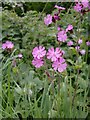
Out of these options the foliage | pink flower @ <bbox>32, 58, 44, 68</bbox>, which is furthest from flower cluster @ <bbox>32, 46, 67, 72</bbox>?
the foliage

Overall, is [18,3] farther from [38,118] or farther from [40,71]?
[38,118]

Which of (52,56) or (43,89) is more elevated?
(52,56)

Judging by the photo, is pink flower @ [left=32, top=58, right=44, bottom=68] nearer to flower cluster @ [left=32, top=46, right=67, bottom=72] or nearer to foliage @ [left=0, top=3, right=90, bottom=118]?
flower cluster @ [left=32, top=46, right=67, bottom=72]

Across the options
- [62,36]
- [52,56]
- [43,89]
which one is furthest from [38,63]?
[43,89]

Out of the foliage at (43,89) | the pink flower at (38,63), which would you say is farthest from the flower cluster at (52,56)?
the foliage at (43,89)

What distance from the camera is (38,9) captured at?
4.01 meters

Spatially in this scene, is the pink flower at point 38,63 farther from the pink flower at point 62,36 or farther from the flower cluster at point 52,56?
the pink flower at point 62,36

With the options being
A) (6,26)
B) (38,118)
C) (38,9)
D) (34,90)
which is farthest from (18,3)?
(38,118)

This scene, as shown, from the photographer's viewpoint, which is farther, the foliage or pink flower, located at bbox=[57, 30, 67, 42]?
the foliage

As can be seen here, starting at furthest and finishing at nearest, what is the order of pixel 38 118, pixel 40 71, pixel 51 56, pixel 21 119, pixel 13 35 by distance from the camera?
pixel 13 35 < pixel 40 71 < pixel 21 119 < pixel 38 118 < pixel 51 56

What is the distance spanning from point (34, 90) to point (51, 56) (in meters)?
Result: 0.55

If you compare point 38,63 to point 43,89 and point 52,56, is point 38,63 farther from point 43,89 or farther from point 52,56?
point 43,89

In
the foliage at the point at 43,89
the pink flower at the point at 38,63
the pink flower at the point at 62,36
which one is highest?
the pink flower at the point at 62,36

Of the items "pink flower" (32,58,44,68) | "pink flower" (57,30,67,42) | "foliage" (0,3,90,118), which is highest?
"pink flower" (57,30,67,42)
